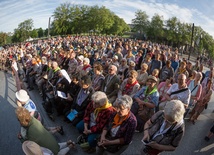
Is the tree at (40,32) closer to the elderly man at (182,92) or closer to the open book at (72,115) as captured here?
the open book at (72,115)

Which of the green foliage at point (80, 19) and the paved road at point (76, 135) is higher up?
the green foliage at point (80, 19)

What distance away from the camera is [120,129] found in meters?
2.82

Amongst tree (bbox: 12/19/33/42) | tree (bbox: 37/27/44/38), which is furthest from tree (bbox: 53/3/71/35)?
tree (bbox: 37/27/44/38)

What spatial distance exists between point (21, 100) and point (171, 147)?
3.08 metres

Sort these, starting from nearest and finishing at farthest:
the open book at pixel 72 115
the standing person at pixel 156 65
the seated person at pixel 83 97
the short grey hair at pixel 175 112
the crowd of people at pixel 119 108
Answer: the short grey hair at pixel 175 112
the crowd of people at pixel 119 108
the seated person at pixel 83 97
the open book at pixel 72 115
the standing person at pixel 156 65

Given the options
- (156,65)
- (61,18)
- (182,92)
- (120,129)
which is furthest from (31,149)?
(61,18)

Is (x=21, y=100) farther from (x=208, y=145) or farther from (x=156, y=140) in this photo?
(x=208, y=145)

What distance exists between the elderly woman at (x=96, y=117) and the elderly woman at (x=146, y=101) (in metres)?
0.93

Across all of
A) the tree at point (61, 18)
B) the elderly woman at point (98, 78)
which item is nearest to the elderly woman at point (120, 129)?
Answer: the elderly woman at point (98, 78)

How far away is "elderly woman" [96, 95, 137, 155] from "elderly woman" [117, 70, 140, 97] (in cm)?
146

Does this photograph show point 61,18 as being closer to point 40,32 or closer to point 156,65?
point 156,65

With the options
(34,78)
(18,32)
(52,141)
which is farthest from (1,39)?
(52,141)

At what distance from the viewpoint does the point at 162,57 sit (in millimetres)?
7965

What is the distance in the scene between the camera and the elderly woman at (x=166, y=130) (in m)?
2.41
